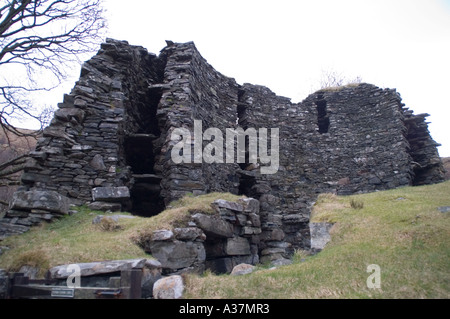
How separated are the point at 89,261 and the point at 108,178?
170 inches

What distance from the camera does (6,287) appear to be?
15.3ft

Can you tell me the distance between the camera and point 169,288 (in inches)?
200

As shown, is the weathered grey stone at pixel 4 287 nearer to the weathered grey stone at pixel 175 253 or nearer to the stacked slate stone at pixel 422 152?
the weathered grey stone at pixel 175 253

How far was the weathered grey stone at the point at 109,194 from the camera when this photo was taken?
9469mm

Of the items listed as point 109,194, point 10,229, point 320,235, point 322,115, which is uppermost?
point 322,115

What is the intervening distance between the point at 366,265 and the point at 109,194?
7059mm

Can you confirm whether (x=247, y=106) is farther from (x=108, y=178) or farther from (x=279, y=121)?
(x=108, y=178)

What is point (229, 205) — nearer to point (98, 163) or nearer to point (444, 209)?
point (98, 163)

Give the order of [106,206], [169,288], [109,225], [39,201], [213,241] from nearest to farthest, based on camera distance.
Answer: [169,288] → [109,225] → [39,201] → [213,241] → [106,206]

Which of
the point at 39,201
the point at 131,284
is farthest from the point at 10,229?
the point at 131,284

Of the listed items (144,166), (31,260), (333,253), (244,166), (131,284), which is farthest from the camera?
(244,166)
